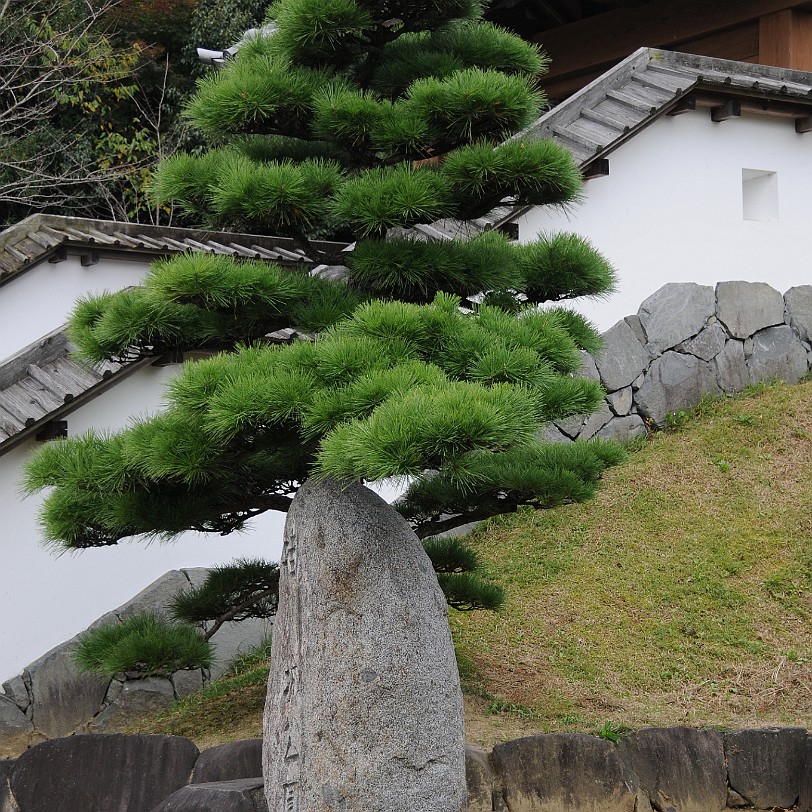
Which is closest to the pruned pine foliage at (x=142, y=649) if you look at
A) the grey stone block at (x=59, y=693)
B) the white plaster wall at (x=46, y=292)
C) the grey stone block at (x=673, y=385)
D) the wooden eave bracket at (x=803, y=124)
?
the grey stone block at (x=59, y=693)

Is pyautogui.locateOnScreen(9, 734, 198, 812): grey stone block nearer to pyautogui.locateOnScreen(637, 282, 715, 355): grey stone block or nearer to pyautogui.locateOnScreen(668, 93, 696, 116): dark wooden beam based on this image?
pyautogui.locateOnScreen(637, 282, 715, 355): grey stone block

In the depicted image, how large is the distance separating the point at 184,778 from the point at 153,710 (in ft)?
5.66

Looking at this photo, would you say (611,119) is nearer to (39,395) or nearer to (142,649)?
(39,395)

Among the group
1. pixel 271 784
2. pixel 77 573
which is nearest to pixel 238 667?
pixel 77 573

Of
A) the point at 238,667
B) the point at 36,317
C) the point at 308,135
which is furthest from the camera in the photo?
the point at 36,317

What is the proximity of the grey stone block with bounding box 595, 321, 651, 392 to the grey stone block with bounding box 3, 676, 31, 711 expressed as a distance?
4.39m

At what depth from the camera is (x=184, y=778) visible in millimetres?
4500

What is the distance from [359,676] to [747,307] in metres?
5.60

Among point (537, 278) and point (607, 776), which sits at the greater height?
point (537, 278)

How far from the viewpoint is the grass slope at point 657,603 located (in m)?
5.28

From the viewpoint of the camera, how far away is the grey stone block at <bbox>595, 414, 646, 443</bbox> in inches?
299

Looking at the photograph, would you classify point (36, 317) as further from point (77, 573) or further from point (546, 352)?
point (546, 352)

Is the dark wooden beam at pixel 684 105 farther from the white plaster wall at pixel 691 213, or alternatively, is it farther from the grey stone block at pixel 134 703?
the grey stone block at pixel 134 703

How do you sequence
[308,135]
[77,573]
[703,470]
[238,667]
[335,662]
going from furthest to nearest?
1. [703,470]
2. [238,667]
3. [77,573]
4. [308,135]
5. [335,662]
